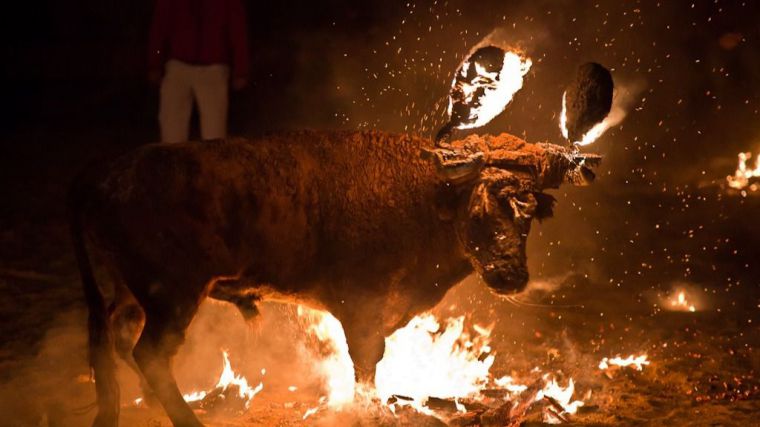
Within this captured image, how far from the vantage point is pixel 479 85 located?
5.51 metres

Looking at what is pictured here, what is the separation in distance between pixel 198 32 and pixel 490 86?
2.88 metres

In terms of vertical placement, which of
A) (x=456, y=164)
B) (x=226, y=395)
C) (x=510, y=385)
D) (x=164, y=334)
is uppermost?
(x=456, y=164)

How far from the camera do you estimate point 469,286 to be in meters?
8.48

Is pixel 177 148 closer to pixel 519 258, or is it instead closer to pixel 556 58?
pixel 519 258

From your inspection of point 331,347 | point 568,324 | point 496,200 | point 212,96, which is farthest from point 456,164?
point 568,324

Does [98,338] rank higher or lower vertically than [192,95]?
lower

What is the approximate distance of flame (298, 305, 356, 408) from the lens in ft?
20.4

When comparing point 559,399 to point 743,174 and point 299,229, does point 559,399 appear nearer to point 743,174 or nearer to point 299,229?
point 299,229

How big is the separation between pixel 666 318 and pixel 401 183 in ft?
12.5

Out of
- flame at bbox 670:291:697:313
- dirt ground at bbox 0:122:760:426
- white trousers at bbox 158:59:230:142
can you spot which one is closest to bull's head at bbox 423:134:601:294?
dirt ground at bbox 0:122:760:426

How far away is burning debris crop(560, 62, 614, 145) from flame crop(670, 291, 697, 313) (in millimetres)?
3289

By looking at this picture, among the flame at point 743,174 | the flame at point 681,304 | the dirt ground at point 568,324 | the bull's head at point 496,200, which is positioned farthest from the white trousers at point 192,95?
the flame at point 743,174

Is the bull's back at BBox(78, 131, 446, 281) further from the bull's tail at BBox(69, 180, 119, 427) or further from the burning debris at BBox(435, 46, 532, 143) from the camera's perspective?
the burning debris at BBox(435, 46, 532, 143)

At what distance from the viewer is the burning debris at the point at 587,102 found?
5371 mm
